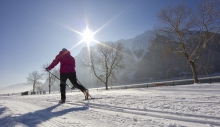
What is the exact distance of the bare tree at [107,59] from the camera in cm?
2869

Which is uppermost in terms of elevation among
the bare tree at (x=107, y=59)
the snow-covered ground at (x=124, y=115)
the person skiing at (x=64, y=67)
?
the bare tree at (x=107, y=59)

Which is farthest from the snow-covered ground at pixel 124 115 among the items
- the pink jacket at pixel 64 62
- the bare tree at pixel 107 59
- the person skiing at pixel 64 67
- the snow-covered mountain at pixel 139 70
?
the snow-covered mountain at pixel 139 70

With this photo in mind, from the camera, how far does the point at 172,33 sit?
17625mm

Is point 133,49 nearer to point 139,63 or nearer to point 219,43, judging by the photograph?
point 139,63

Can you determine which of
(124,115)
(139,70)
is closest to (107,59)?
(124,115)

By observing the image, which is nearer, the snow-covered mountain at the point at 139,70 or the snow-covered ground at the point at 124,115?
the snow-covered ground at the point at 124,115

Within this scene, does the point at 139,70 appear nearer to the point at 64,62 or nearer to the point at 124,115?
the point at 64,62

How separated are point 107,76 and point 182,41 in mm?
16070

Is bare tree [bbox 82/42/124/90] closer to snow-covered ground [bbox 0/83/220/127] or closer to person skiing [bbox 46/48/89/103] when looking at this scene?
person skiing [bbox 46/48/89/103]

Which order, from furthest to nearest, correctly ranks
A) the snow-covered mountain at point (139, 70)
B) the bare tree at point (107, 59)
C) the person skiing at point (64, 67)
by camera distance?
the snow-covered mountain at point (139, 70) → the bare tree at point (107, 59) → the person skiing at point (64, 67)

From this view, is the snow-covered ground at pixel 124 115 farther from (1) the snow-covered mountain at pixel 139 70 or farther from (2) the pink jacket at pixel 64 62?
(1) the snow-covered mountain at pixel 139 70

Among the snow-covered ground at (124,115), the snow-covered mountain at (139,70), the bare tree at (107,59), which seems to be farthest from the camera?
the snow-covered mountain at (139,70)

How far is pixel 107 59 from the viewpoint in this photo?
29.5 metres

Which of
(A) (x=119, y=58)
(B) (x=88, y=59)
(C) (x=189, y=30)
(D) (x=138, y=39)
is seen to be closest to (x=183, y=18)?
(C) (x=189, y=30)
